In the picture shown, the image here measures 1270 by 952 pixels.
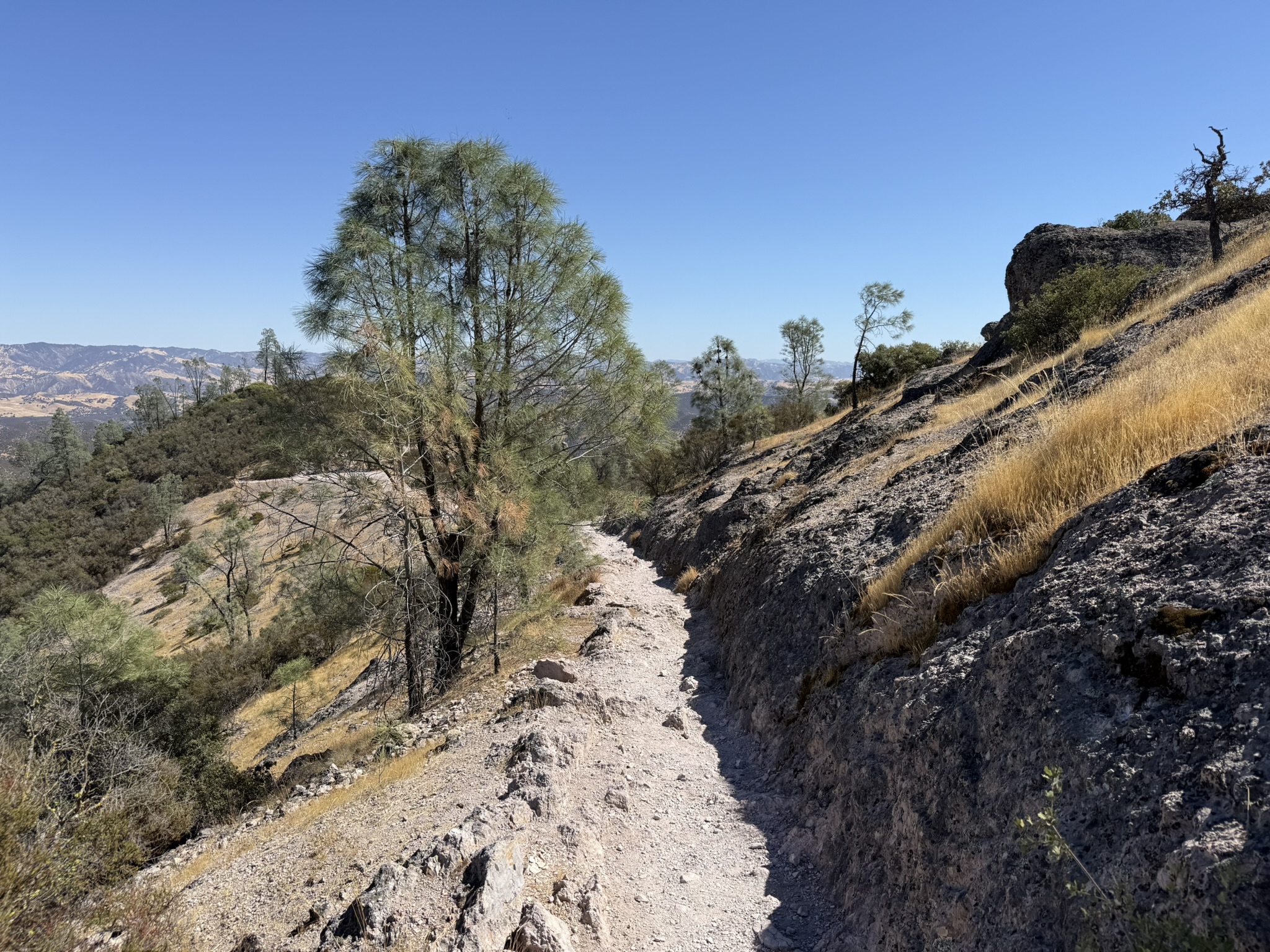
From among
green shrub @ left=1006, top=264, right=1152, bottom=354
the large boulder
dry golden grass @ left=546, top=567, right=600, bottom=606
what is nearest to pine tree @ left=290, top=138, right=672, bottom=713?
dry golden grass @ left=546, top=567, right=600, bottom=606

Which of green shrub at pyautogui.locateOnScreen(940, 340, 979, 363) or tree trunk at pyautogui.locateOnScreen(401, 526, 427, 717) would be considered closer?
tree trunk at pyautogui.locateOnScreen(401, 526, 427, 717)

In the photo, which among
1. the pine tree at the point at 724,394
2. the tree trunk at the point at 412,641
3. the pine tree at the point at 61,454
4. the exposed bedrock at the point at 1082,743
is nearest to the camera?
the exposed bedrock at the point at 1082,743

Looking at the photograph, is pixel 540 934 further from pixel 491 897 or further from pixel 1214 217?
pixel 1214 217

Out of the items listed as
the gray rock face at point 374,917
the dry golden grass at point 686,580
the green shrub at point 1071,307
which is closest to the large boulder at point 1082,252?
the green shrub at point 1071,307

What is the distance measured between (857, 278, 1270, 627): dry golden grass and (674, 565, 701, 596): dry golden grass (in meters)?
9.33

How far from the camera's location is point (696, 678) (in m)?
8.92

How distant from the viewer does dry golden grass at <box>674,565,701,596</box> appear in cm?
1519

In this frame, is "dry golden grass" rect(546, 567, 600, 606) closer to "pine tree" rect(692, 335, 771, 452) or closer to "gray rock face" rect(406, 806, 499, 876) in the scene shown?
"gray rock face" rect(406, 806, 499, 876)

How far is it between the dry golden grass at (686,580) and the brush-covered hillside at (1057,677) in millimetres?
6607

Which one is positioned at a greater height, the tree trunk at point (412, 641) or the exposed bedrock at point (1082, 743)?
the exposed bedrock at point (1082, 743)

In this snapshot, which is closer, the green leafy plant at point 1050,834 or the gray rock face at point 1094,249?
the green leafy plant at point 1050,834

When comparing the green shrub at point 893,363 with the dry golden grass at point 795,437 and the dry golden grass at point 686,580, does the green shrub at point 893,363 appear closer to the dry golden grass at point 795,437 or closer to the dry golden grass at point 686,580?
the dry golden grass at point 795,437

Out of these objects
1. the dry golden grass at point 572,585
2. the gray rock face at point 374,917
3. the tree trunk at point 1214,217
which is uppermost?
the tree trunk at point 1214,217

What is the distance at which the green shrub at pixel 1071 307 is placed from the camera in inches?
623
